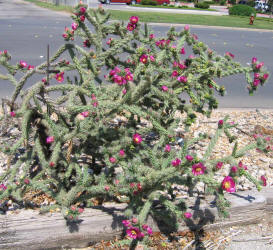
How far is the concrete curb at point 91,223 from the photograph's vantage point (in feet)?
7.99

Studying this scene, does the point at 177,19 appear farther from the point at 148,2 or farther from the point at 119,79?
the point at 119,79

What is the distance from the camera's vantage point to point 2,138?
12.9 ft

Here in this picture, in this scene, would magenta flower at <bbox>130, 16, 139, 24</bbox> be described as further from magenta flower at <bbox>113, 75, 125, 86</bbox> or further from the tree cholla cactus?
magenta flower at <bbox>113, 75, 125, 86</bbox>

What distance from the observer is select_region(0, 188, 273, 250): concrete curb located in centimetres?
244

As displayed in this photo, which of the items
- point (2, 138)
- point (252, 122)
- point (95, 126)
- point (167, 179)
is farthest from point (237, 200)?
point (2, 138)

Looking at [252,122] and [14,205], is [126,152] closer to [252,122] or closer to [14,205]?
[14,205]

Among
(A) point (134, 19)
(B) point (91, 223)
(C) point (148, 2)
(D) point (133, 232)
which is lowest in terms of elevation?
(B) point (91, 223)

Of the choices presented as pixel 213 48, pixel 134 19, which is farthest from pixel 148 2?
pixel 134 19

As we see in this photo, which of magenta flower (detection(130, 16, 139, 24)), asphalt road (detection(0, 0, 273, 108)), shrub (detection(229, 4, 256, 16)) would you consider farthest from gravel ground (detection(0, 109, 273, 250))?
shrub (detection(229, 4, 256, 16))

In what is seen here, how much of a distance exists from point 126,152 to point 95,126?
33 centimetres

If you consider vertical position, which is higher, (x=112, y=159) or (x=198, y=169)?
(x=198, y=169)

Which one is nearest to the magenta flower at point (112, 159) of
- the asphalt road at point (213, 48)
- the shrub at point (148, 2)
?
the asphalt road at point (213, 48)

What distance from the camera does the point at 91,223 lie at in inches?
101

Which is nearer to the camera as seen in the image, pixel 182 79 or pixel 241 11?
pixel 182 79
